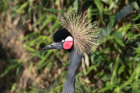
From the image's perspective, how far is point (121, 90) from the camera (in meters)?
1.96

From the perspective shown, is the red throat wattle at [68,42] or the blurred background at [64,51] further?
the blurred background at [64,51]

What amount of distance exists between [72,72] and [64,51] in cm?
84

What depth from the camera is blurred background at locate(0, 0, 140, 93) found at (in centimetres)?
192

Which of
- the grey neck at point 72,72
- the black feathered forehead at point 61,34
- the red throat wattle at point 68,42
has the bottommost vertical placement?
the grey neck at point 72,72

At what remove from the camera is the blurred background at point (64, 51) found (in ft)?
6.29

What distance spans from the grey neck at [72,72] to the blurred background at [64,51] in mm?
379

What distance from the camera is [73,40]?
5.05 ft

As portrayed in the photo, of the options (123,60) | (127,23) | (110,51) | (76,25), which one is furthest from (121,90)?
(76,25)

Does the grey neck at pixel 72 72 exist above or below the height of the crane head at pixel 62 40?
below

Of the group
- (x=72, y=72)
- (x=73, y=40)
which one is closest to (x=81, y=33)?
(x=73, y=40)

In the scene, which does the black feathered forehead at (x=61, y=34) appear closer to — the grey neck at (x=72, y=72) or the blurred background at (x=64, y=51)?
the grey neck at (x=72, y=72)

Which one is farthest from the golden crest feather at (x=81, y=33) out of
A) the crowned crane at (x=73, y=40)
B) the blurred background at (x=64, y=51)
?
the blurred background at (x=64, y=51)

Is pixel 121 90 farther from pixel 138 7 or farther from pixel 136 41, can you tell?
pixel 138 7

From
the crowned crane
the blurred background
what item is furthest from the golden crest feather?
the blurred background
